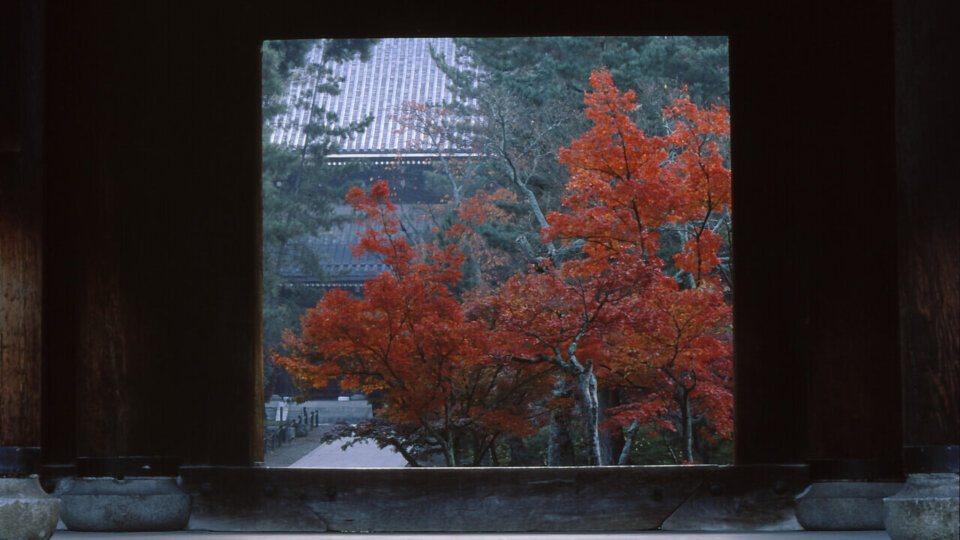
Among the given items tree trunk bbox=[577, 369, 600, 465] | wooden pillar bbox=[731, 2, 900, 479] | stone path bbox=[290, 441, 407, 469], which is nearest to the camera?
wooden pillar bbox=[731, 2, 900, 479]

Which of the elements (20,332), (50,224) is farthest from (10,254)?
(50,224)

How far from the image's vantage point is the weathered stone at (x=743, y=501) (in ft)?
16.9

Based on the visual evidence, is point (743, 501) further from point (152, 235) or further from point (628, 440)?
point (628, 440)

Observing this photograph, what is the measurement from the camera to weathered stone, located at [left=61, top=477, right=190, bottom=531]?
504 cm

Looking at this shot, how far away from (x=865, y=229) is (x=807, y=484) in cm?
127

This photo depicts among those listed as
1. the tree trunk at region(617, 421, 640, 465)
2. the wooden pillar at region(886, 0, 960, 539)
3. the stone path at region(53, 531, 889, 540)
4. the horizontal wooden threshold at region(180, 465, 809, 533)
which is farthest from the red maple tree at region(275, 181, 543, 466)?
the wooden pillar at region(886, 0, 960, 539)

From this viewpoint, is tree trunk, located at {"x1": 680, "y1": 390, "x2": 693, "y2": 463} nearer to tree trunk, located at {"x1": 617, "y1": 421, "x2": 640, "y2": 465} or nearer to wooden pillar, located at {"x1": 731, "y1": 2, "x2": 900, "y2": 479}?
tree trunk, located at {"x1": 617, "y1": 421, "x2": 640, "y2": 465}

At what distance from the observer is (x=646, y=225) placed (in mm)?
12375

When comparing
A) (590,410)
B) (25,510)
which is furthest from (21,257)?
(590,410)

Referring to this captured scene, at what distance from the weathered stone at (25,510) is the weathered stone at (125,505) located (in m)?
0.84

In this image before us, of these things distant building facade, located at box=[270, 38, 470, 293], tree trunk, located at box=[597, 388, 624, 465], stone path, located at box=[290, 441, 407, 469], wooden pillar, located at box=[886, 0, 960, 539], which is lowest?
stone path, located at box=[290, 441, 407, 469]

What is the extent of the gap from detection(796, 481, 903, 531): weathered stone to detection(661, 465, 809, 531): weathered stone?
0.06m

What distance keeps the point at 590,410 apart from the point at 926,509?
8469 mm

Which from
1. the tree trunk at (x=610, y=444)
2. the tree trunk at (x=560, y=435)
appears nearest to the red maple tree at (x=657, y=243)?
the tree trunk at (x=610, y=444)
